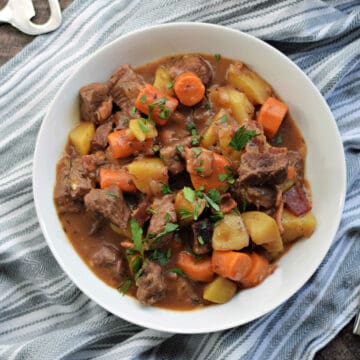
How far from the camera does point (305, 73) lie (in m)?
4.63

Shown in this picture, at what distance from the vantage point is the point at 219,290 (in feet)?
13.7

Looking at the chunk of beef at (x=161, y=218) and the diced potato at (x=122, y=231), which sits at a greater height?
the chunk of beef at (x=161, y=218)

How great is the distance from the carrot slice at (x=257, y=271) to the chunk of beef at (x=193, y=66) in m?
1.38

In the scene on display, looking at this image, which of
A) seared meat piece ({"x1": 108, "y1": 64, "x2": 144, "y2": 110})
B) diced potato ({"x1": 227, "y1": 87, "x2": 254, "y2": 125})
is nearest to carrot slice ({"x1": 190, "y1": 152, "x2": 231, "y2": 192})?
diced potato ({"x1": 227, "y1": 87, "x2": 254, "y2": 125})

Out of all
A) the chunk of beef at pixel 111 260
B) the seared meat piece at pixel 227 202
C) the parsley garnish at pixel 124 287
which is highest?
the seared meat piece at pixel 227 202

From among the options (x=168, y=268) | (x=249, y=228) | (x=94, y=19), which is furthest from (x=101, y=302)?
(x=94, y=19)

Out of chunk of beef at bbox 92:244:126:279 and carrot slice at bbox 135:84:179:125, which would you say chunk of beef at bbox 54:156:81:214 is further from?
carrot slice at bbox 135:84:179:125

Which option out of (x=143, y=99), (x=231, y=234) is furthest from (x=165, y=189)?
(x=143, y=99)

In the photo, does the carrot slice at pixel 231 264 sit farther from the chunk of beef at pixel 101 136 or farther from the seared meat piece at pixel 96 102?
the seared meat piece at pixel 96 102

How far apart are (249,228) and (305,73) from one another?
1445 mm

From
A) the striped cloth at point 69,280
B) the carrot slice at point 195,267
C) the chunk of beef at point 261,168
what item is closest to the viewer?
the chunk of beef at point 261,168

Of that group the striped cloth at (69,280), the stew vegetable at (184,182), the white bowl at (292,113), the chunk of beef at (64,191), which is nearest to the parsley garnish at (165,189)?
the stew vegetable at (184,182)

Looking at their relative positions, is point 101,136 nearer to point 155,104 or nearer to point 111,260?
point 155,104

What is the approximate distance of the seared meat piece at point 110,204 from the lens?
400cm
